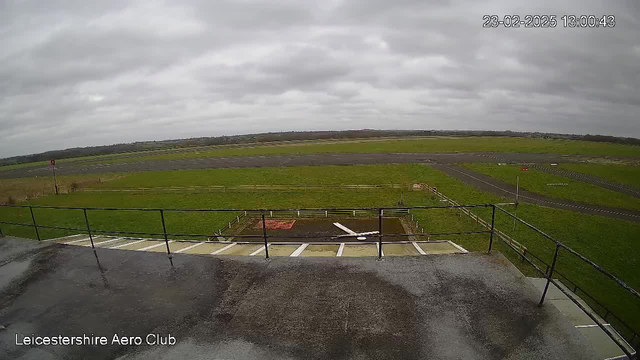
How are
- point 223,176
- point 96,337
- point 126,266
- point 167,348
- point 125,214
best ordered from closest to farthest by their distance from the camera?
point 167,348 < point 96,337 < point 126,266 < point 125,214 < point 223,176

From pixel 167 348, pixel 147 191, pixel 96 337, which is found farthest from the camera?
pixel 147 191

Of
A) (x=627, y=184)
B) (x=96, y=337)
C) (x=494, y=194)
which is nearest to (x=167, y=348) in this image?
(x=96, y=337)

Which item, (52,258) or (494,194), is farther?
(494,194)

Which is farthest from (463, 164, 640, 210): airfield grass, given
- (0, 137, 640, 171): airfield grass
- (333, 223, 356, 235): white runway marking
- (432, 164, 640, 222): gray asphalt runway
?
(0, 137, 640, 171): airfield grass

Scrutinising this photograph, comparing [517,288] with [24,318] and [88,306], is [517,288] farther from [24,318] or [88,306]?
[24,318]

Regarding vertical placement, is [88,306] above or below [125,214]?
above

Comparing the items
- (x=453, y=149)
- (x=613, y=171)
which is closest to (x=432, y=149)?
(x=453, y=149)

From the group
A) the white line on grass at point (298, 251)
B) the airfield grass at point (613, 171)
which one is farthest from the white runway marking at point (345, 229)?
the airfield grass at point (613, 171)
